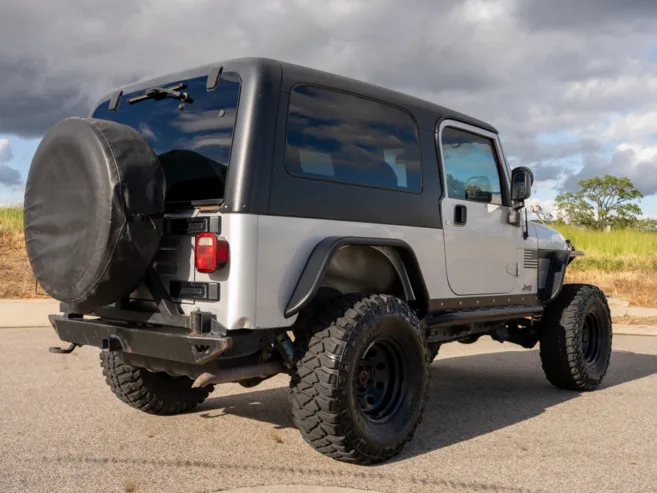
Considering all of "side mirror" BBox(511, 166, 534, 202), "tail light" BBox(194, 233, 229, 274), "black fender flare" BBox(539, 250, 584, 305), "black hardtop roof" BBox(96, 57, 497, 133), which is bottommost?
"black fender flare" BBox(539, 250, 584, 305)

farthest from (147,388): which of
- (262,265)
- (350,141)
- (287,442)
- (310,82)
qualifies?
(310,82)

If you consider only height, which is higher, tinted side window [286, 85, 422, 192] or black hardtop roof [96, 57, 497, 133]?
black hardtop roof [96, 57, 497, 133]

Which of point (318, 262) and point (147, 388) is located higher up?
point (318, 262)

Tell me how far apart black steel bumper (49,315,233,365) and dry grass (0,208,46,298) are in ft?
24.2

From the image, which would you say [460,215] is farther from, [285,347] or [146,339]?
[146,339]

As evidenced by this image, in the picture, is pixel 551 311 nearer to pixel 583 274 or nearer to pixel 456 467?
pixel 456 467

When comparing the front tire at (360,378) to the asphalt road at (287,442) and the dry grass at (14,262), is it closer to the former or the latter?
the asphalt road at (287,442)

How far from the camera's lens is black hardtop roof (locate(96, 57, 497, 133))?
392 cm

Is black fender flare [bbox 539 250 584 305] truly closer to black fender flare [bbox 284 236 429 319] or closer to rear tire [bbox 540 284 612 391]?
rear tire [bbox 540 284 612 391]

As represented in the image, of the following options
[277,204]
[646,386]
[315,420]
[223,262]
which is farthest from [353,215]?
[646,386]

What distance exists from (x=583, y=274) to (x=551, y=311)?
11.4 metres

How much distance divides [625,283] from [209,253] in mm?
14264

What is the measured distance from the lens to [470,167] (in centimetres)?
555

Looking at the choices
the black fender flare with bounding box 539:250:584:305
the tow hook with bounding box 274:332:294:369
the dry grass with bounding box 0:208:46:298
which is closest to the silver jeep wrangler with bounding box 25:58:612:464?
the tow hook with bounding box 274:332:294:369
